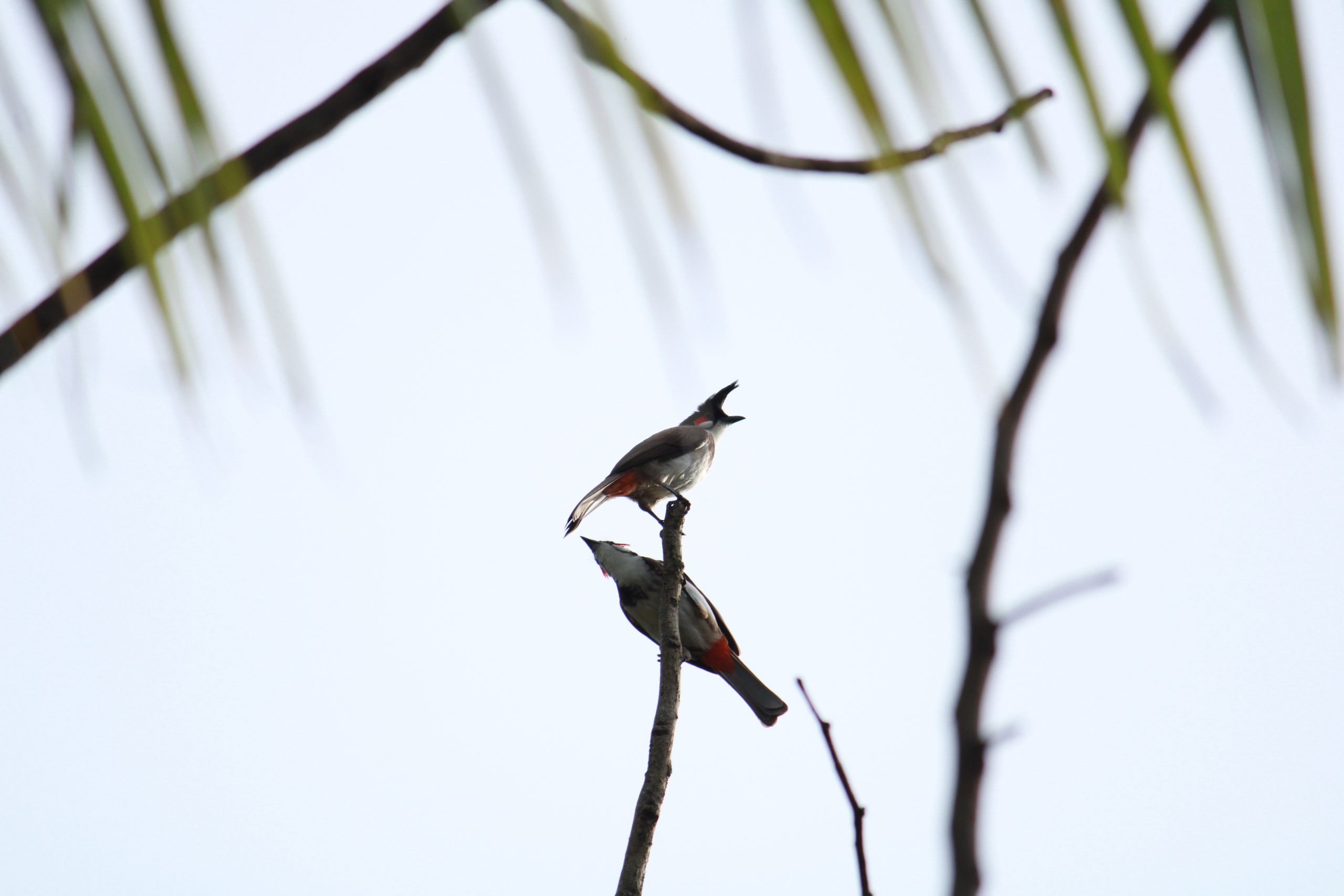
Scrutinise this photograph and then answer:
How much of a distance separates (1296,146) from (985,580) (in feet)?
0.99

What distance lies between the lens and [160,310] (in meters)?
0.46

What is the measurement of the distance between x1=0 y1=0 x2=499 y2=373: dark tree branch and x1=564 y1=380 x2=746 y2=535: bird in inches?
221

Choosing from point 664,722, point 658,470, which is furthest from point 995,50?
point 658,470

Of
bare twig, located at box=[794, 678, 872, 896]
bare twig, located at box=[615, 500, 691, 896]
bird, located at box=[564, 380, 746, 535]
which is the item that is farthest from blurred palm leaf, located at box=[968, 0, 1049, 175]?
bird, located at box=[564, 380, 746, 535]

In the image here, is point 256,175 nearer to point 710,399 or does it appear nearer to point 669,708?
point 669,708

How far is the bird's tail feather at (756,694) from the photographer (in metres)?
5.78

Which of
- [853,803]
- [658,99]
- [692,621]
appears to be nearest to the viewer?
[658,99]

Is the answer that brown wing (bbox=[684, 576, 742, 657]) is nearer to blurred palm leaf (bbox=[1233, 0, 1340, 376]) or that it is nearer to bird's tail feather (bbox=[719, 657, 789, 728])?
bird's tail feather (bbox=[719, 657, 789, 728])

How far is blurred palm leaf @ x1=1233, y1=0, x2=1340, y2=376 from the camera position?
375mm

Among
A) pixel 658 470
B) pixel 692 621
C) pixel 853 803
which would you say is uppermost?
pixel 658 470

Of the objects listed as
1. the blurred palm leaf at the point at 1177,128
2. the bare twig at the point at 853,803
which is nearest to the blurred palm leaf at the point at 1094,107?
the blurred palm leaf at the point at 1177,128

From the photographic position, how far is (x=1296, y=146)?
38 centimetres

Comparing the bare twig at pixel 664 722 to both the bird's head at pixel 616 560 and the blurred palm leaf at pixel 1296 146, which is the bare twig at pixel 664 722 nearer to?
the bird's head at pixel 616 560

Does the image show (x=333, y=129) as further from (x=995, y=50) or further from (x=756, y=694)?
(x=756, y=694)
